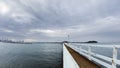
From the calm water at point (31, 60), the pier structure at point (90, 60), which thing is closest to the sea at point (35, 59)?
the calm water at point (31, 60)

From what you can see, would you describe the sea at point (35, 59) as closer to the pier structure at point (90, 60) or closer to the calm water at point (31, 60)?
the calm water at point (31, 60)

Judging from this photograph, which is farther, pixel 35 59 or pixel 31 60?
pixel 35 59

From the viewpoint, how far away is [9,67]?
74.2 ft

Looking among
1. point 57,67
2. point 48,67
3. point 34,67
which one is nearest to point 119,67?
point 57,67

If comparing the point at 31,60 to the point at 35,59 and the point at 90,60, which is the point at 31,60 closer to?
the point at 35,59

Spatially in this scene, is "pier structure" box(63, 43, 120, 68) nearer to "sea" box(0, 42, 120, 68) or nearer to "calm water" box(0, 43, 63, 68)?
"sea" box(0, 42, 120, 68)

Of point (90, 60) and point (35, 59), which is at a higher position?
point (90, 60)

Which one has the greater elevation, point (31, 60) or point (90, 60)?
point (90, 60)

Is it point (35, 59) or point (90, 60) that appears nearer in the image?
point (90, 60)

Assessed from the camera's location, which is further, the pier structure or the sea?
the sea

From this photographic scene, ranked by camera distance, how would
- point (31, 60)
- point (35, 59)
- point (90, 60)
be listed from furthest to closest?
point (35, 59), point (31, 60), point (90, 60)

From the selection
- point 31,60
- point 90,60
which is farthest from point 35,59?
point 90,60

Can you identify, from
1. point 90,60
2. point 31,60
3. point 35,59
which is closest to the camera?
point 90,60

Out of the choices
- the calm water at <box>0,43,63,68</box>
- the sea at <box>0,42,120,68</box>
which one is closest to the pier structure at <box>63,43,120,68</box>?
the sea at <box>0,42,120,68</box>
